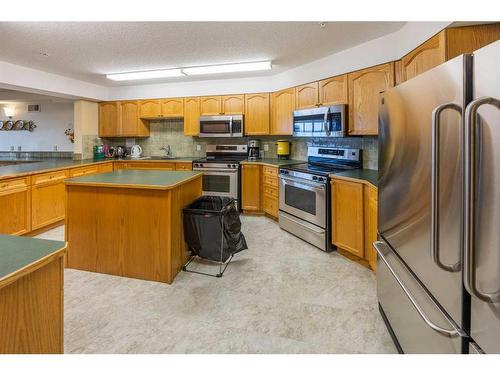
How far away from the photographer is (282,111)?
4496 millimetres

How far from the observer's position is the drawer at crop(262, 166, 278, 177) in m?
4.20

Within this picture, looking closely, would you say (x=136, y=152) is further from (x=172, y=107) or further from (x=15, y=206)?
(x=15, y=206)

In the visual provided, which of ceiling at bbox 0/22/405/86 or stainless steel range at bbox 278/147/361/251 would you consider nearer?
ceiling at bbox 0/22/405/86

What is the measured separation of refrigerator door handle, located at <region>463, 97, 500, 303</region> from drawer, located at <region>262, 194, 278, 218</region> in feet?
11.1

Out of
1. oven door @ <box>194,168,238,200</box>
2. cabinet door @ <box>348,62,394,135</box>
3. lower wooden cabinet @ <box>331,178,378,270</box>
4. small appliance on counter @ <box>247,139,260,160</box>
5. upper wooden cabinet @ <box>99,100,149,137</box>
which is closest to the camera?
lower wooden cabinet @ <box>331,178,378,270</box>

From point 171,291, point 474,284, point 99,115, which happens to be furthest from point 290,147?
point 474,284

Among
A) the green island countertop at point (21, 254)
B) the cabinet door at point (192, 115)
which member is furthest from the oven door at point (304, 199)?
the green island countertop at point (21, 254)

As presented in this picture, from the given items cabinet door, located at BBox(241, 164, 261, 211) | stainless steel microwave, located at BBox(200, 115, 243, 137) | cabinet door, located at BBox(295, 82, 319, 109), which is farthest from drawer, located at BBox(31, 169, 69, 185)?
cabinet door, located at BBox(295, 82, 319, 109)

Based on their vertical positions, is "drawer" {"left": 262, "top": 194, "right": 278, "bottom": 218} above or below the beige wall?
below

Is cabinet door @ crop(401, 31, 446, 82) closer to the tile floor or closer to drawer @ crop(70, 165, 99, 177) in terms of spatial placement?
the tile floor

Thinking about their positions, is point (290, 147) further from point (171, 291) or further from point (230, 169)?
point (171, 291)

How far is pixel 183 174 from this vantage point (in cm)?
308

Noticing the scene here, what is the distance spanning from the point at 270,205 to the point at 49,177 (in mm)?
3058

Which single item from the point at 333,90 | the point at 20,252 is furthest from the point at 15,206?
the point at 333,90
